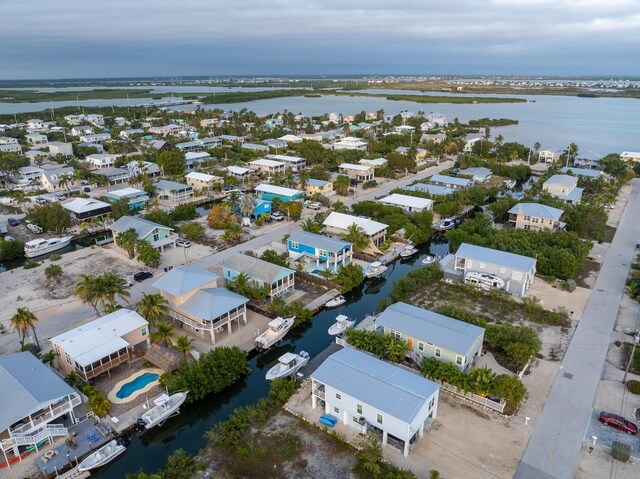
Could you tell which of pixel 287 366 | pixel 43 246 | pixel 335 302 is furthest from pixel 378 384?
pixel 43 246

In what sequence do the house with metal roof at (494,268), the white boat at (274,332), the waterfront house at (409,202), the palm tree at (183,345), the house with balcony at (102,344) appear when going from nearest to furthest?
the house with balcony at (102,344)
the palm tree at (183,345)
the white boat at (274,332)
the house with metal roof at (494,268)
the waterfront house at (409,202)

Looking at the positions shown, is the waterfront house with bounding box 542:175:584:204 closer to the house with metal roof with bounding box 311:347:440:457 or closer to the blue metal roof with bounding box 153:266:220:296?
the house with metal roof with bounding box 311:347:440:457

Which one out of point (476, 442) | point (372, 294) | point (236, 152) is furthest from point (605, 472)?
point (236, 152)

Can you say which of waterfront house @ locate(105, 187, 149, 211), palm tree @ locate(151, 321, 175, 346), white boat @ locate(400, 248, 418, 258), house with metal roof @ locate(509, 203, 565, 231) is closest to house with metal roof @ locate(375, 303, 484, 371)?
palm tree @ locate(151, 321, 175, 346)

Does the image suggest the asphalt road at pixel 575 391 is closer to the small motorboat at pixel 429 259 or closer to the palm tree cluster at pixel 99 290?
the small motorboat at pixel 429 259

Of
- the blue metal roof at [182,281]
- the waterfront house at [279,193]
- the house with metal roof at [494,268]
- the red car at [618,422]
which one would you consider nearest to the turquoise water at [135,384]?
the blue metal roof at [182,281]

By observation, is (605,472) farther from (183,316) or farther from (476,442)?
(183,316)
